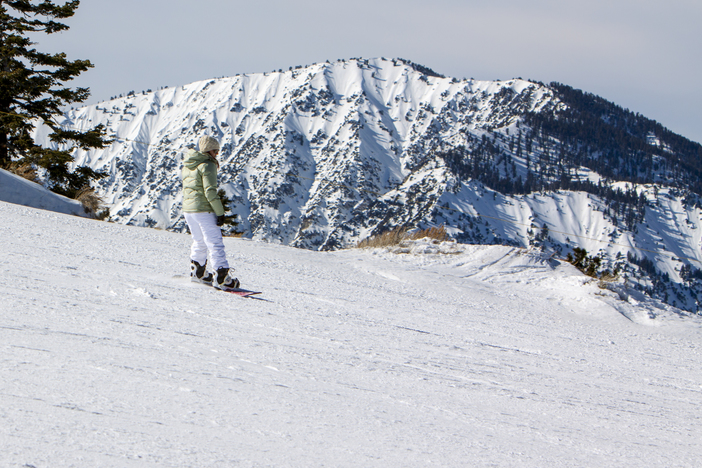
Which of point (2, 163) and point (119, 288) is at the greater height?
point (2, 163)

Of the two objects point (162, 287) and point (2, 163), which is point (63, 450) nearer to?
point (162, 287)

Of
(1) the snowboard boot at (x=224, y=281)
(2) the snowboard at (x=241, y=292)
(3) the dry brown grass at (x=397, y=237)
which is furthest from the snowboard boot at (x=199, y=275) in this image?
(3) the dry brown grass at (x=397, y=237)

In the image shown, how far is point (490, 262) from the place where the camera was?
36.2 ft

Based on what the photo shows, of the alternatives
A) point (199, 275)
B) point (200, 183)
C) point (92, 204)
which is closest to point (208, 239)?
point (199, 275)

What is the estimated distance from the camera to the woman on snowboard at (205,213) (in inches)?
246

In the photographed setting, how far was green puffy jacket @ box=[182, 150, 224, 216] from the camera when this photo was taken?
6.20m

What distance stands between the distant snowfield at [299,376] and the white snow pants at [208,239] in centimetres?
35

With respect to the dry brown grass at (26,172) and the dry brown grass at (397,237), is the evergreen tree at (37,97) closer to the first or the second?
the dry brown grass at (26,172)

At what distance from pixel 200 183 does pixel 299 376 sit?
3.58 meters

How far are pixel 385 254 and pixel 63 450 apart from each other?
383 inches

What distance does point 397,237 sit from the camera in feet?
40.5

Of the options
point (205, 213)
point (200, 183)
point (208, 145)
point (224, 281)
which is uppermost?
point (208, 145)

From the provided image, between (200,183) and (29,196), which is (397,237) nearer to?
A: (200,183)

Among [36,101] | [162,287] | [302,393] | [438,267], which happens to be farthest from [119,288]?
[36,101]
